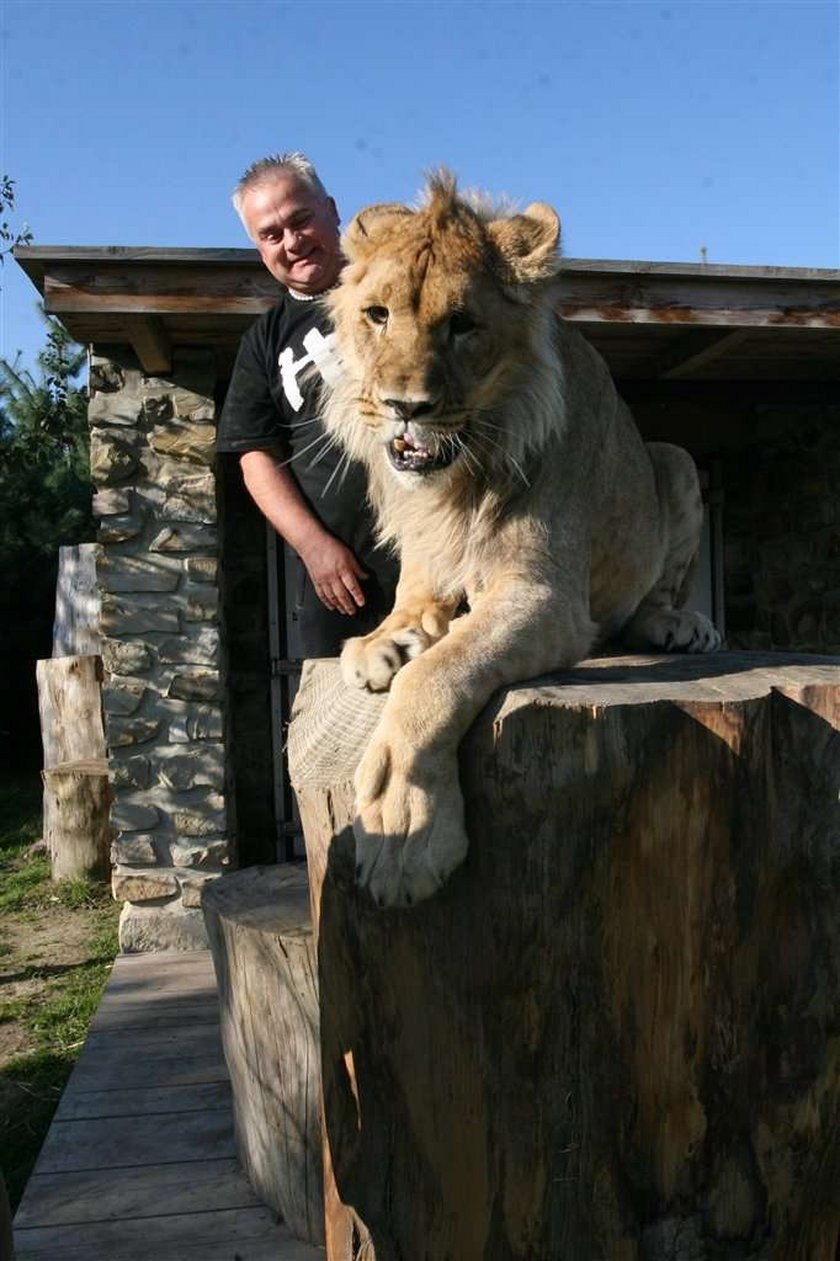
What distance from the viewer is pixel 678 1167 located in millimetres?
2352

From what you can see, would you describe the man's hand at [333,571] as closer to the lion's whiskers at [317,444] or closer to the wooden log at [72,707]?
the lion's whiskers at [317,444]

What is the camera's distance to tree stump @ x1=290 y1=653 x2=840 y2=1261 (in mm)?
2205

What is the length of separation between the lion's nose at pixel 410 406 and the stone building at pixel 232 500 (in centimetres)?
348

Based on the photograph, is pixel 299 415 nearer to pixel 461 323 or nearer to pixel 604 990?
pixel 461 323

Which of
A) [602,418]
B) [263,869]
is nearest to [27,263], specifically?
[263,869]

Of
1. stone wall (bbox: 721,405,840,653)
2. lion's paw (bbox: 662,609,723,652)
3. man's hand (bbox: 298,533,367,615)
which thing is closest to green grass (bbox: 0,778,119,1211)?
man's hand (bbox: 298,533,367,615)

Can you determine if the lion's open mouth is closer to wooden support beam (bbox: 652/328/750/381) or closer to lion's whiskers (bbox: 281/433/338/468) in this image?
lion's whiskers (bbox: 281/433/338/468)

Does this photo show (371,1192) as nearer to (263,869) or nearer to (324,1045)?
(324,1045)

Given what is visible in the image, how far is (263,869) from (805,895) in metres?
2.51

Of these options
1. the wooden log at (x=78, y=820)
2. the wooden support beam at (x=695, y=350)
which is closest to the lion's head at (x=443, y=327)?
the wooden support beam at (x=695, y=350)

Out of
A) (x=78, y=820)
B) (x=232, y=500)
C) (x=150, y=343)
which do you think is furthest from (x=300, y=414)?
(x=78, y=820)

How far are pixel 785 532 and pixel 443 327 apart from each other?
678 centimetres

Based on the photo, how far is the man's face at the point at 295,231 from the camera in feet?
11.6

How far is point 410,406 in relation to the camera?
8.13 ft
